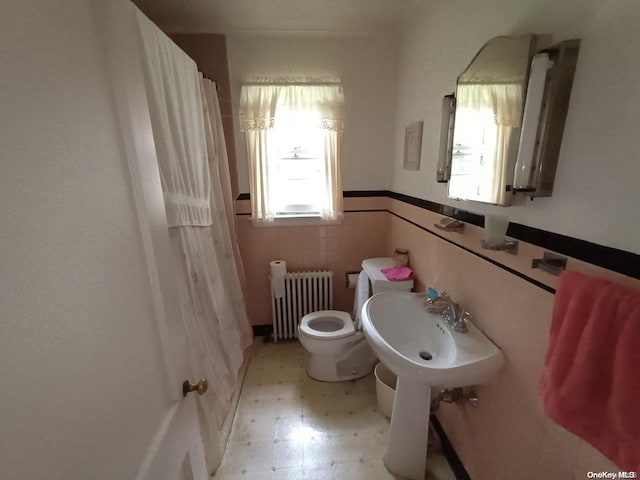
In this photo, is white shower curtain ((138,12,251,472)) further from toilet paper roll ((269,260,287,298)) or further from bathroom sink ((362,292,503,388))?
bathroom sink ((362,292,503,388))

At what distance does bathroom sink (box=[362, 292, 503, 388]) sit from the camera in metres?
1.02

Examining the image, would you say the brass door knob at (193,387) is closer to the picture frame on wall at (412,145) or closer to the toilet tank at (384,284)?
the toilet tank at (384,284)

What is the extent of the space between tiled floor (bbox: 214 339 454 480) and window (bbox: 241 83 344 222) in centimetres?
121

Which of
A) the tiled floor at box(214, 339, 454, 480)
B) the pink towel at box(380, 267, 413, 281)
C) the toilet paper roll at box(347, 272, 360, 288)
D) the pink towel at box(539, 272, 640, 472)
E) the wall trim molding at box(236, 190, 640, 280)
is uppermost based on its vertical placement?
the wall trim molding at box(236, 190, 640, 280)

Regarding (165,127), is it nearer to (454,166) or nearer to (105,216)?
(105,216)

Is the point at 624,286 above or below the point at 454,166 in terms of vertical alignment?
below

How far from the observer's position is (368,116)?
84.1 inches

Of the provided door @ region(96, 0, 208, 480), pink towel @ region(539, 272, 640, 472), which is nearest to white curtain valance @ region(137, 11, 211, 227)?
door @ region(96, 0, 208, 480)

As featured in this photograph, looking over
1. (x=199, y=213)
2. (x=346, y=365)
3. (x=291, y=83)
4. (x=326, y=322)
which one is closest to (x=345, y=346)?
(x=346, y=365)

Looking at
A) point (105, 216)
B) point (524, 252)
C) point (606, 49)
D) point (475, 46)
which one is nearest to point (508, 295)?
point (524, 252)

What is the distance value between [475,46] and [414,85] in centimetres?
63

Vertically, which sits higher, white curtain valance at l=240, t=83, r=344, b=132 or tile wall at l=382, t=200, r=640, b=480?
white curtain valance at l=240, t=83, r=344, b=132

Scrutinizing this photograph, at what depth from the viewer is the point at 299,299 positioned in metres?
2.32

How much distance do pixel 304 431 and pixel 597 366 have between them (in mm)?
1480
